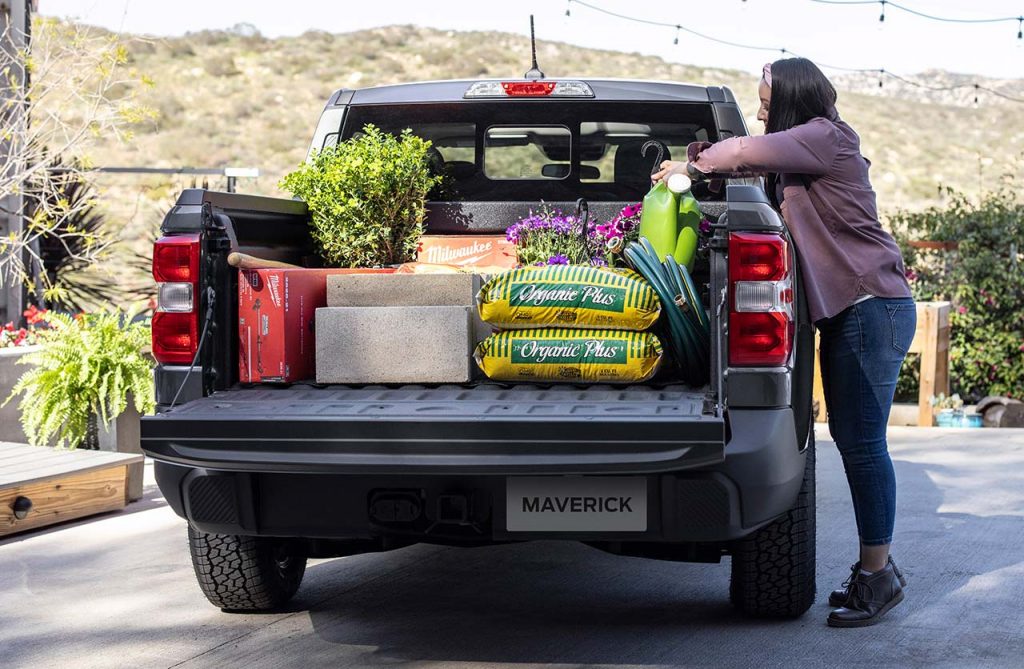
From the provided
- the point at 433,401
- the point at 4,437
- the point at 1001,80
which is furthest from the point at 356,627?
the point at 1001,80

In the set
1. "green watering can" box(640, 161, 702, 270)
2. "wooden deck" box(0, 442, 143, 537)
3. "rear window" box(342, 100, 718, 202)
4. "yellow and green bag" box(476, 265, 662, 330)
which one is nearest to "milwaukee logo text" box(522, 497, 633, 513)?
"yellow and green bag" box(476, 265, 662, 330)

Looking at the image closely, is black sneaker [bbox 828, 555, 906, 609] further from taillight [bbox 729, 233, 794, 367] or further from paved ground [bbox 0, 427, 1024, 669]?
taillight [bbox 729, 233, 794, 367]

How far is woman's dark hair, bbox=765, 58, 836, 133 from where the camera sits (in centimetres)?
495

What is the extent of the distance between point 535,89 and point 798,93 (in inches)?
50.1

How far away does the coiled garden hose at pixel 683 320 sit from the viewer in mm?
4426

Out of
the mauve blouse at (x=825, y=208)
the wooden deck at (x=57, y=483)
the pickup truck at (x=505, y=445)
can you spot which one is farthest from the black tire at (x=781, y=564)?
the wooden deck at (x=57, y=483)

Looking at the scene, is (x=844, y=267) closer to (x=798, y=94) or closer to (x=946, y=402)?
(x=798, y=94)

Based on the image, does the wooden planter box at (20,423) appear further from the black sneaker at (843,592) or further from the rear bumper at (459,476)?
the black sneaker at (843,592)

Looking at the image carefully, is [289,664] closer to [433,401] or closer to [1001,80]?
[433,401]

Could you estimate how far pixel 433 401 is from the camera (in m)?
4.17

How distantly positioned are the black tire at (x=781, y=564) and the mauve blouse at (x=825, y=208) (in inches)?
22.0

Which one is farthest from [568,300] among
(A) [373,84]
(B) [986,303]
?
(A) [373,84]

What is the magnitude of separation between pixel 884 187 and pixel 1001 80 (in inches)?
1030

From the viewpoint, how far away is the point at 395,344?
181 inches
